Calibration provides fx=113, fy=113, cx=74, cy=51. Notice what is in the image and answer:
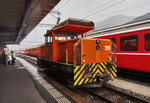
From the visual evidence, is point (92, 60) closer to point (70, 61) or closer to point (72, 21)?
point (70, 61)

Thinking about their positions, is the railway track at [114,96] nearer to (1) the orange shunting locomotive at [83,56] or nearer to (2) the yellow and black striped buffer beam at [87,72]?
(1) the orange shunting locomotive at [83,56]

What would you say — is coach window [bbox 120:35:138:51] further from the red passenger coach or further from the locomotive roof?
the locomotive roof

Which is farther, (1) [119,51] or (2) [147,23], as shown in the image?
(1) [119,51]

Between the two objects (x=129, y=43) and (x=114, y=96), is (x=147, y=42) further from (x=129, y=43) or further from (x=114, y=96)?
(x=114, y=96)

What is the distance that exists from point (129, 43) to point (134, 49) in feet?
1.49

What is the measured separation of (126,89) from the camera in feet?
15.7

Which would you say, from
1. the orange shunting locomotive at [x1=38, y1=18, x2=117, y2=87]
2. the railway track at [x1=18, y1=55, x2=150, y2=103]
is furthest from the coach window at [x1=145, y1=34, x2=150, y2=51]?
the railway track at [x1=18, y1=55, x2=150, y2=103]

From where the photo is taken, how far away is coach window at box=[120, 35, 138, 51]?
610 centimetres

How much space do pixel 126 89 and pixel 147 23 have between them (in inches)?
133

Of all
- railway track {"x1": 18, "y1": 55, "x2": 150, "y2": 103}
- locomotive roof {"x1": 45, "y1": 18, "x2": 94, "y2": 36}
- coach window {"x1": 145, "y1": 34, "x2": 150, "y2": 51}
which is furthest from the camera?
coach window {"x1": 145, "y1": 34, "x2": 150, "y2": 51}

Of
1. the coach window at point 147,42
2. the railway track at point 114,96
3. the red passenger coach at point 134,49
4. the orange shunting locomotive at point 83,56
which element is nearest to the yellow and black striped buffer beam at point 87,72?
the orange shunting locomotive at point 83,56

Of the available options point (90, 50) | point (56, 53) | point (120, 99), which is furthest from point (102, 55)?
point (56, 53)

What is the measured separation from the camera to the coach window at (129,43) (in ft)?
20.0

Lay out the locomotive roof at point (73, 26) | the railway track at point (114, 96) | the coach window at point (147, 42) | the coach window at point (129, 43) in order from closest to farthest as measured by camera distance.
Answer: the railway track at point (114, 96) → the locomotive roof at point (73, 26) → the coach window at point (147, 42) → the coach window at point (129, 43)
